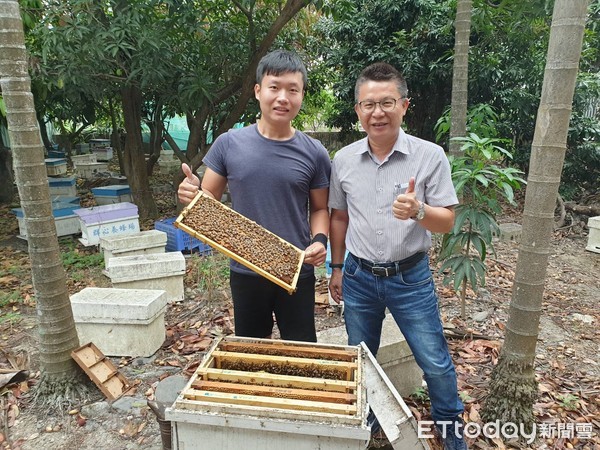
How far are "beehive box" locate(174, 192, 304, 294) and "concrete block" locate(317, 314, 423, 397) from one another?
1175mm

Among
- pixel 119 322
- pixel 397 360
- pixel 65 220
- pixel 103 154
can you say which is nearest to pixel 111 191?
pixel 65 220

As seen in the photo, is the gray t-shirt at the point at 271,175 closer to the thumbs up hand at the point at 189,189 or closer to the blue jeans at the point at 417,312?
the thumbs up hand at the point at 189,189

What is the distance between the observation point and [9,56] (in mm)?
2887

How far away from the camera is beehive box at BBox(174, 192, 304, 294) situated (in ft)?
7.40

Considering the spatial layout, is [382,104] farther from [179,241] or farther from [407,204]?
[179,241]

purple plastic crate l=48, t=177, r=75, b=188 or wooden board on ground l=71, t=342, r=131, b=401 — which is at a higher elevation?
purple plastic crate l=48, t=177, r=75, b=188

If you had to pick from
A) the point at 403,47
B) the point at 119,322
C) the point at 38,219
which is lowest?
the point at 119,322

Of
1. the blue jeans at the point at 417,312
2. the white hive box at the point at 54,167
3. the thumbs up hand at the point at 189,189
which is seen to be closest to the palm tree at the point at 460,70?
the blue jeans at the point at 417,312

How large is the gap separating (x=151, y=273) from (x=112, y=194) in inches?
167

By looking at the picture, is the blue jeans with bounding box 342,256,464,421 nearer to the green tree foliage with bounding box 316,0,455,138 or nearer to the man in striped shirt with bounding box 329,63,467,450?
the man in striped shirt with bounding box 329,63,467,450

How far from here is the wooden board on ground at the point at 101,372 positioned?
3.31 meters

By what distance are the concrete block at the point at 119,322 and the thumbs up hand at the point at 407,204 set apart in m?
2.58

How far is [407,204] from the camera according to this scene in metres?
2.10

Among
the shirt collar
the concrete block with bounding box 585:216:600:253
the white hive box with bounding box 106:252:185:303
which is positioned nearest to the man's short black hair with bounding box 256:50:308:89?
the shirt collar
